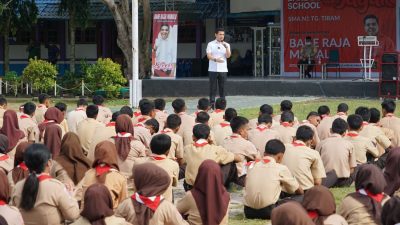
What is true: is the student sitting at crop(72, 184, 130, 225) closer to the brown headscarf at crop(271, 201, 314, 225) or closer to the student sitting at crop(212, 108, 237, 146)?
the brown headscarf at crop(271, 201, 314, 225)

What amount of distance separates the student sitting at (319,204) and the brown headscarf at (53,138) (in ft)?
17.2

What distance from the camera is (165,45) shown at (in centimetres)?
2356

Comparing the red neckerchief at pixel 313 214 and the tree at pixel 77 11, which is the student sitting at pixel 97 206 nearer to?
the red neckerchief at pixel 313 214

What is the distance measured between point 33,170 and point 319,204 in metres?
2.50

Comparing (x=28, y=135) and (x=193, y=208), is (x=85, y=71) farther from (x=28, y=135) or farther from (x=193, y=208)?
(x=193, y=208)

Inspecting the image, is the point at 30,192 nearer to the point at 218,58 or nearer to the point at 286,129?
the point at 286,129

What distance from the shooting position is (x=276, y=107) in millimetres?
19609

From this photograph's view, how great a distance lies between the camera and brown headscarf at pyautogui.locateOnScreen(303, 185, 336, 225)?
19.5 feet

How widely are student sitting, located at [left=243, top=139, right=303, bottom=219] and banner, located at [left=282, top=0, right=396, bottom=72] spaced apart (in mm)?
17272

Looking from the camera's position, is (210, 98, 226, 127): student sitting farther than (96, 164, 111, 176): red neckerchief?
Yes

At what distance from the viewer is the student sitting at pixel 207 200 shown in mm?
7137

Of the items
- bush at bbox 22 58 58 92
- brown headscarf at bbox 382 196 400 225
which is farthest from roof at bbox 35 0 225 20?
brown headscarf at bbox 382 196 400 225

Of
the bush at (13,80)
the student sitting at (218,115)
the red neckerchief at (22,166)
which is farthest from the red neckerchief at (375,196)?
the bush at (13,80)

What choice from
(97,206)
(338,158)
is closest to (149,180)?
(97,206)
